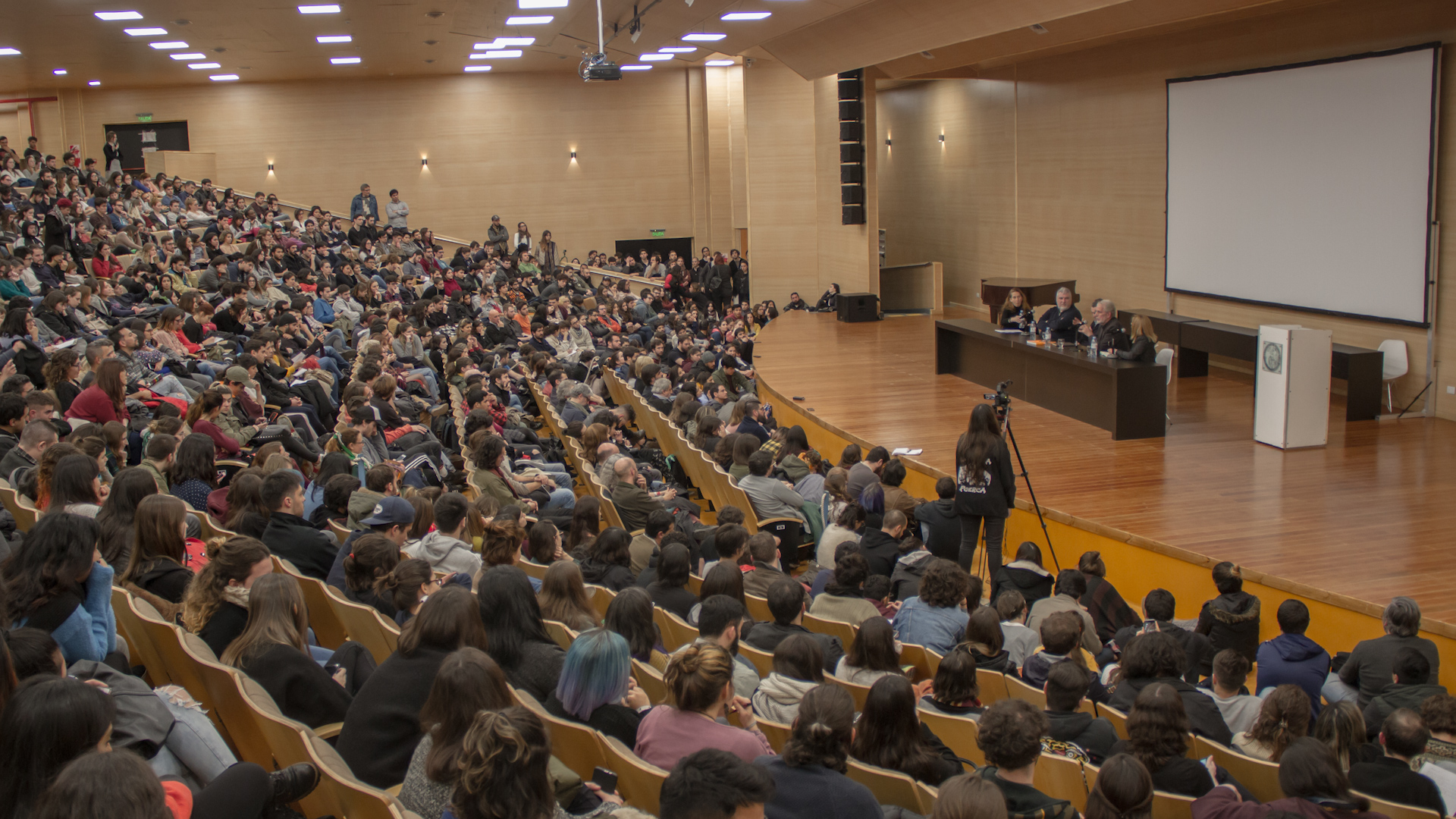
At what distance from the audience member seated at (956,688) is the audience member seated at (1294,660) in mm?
1646

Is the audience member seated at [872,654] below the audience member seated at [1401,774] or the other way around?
the other way around

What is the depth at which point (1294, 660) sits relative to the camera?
4406 millimetres

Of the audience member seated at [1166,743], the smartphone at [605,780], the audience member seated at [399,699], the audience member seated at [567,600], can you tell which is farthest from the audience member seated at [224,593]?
the audience member seated at [1166,743]

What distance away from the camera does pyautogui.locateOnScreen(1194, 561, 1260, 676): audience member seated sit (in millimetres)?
4965

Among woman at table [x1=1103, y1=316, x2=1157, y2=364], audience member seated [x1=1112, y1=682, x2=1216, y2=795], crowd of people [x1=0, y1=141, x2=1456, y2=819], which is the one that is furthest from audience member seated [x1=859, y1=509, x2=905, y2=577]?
woman at table [x1=1103, y1=316, x2=1157, y2=364]

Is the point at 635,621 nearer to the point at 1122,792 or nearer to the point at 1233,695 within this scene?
the point at 1122,792

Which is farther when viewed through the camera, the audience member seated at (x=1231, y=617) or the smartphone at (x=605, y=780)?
the audience member seated at (x=1231, y=617)

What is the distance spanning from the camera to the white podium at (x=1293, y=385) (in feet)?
25.3

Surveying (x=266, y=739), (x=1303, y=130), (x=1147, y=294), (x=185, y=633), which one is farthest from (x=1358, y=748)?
(x=1147, y=294)

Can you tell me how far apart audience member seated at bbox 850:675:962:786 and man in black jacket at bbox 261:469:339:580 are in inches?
100

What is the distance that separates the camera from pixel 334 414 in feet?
27.1

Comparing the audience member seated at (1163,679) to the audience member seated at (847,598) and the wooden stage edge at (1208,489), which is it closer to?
the audience member seated at (847,598)

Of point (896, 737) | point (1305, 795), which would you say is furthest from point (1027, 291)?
point (896, 737)

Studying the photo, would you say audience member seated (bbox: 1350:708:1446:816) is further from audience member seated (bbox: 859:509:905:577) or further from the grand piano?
the grand piano
